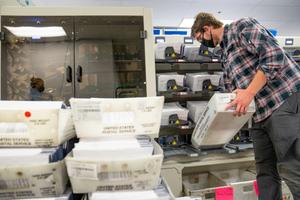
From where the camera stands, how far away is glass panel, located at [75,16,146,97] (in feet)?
7.82

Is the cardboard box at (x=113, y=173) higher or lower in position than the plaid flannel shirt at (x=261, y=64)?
lower

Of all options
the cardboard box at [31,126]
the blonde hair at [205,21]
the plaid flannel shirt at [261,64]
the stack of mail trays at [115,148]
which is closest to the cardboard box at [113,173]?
the stack of mail trays at [115,148]

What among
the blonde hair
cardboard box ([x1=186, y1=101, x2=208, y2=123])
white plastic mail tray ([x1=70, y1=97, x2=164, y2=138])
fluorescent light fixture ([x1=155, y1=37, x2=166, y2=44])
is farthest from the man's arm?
fluorescent light fixture ([x1=155, y1=37, x2=166, y2=44])

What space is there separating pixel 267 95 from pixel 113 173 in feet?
3.64

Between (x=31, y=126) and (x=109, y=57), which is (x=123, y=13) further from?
(x=31, y=126)

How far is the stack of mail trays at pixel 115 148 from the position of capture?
0.82 m

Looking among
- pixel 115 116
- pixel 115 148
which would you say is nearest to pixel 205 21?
pixel 115 116

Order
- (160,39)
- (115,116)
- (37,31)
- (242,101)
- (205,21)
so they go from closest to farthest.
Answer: (115,116) < (242,101) < (205,21) < (37,31) < (160,39)

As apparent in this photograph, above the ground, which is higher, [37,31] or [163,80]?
[37,31]

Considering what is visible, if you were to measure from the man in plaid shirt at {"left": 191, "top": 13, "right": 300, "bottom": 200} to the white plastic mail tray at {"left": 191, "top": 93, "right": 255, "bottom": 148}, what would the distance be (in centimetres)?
8

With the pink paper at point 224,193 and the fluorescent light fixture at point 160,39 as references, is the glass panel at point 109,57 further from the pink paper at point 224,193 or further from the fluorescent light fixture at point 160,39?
the pink paper at point 224,193

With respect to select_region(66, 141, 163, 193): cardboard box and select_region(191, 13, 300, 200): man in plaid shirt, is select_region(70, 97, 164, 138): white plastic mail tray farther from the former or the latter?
select_region(191, 13, 300, 200): man in plaid shirt

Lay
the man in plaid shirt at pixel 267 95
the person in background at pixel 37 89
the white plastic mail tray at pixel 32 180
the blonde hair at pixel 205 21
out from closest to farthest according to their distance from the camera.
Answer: the white plastic mail tray at pixel 32 180, the man in plaid shirt at pixel 267 95, the blonde hair at pixel 205 21, the person in background at pixel 37 89

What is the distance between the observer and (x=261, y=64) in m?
1.46
